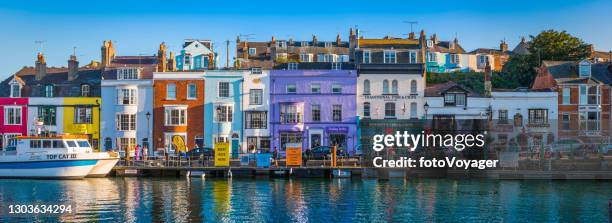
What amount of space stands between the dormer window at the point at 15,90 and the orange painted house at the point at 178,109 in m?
12.3

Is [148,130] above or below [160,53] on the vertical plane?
below

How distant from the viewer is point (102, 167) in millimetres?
66875

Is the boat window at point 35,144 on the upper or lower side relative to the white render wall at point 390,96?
lower

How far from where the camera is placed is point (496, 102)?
8056 cm

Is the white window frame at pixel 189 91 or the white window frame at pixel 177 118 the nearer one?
the white window frame at pixel 177 118

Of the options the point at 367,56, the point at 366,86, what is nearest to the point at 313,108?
the point at 366,86

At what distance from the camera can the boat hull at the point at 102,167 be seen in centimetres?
6656

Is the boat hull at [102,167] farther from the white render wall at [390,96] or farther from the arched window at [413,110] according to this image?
the arched window at [413,110]

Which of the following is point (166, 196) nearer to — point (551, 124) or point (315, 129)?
point (315, 129)

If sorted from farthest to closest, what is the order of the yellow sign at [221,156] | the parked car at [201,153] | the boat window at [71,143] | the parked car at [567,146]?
the parked car at [201,153] → the parked car at [567,146] → the yellow sign at [221,156] → the boat window at [71,143]

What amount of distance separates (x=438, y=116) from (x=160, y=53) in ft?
88.0

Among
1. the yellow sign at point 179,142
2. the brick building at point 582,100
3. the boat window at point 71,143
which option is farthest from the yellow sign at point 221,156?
the brick building at point 582,100

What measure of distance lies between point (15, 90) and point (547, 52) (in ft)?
172

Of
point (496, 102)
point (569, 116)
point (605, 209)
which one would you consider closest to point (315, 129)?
point (496, 102)
